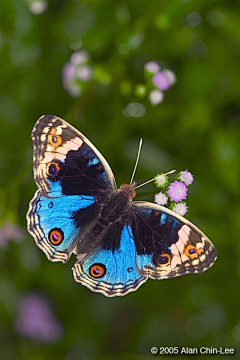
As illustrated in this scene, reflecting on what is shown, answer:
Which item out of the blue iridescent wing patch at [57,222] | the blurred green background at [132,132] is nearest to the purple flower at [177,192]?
the blue iridescent wing patch at [57,222]

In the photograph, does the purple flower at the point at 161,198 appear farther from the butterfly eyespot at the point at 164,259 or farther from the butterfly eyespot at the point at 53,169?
the butterfly eyespot at the point at 53,169

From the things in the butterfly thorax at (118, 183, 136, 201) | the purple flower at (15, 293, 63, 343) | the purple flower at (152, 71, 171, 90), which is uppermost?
the purple flower at (152, 71, 171, 90)

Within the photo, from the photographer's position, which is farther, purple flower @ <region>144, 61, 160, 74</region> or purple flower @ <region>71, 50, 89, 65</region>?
purple flower @ <region>71, 50, 89, 65</region>

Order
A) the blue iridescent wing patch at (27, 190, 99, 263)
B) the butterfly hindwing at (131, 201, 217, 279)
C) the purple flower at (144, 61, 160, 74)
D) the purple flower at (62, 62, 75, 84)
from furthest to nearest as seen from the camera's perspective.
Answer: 1. the purple flower at (62, 62, 75, 84)
2. the purple flower at (144, 61, 160, 74)
3. the blue iridescent wing patch at (27, 190, 99, 263)
4. the butterfly hindwing at (131, 201, 217, 279)

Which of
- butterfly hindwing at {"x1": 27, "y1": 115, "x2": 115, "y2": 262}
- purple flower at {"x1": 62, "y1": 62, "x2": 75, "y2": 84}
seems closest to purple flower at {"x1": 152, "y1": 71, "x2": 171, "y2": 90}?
purple flower at {"x1": 62, "y1": 62, "x2": 75, "y2": 84}

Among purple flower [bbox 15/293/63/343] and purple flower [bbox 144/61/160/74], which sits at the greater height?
purple flower [bbox 144/61/160/74]

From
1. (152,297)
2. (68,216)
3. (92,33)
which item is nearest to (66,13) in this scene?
(92,33)

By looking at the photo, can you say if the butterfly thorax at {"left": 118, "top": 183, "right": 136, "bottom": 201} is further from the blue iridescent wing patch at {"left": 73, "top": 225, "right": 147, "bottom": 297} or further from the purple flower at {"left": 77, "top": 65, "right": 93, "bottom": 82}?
the purple flower at {"left": 77, "top": 65, "right": 93, "bottom": 82}

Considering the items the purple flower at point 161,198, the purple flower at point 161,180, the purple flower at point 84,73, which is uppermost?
the purple flower at point 84,73
